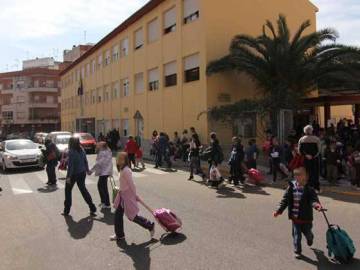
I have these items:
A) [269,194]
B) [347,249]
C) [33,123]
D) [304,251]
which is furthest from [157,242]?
[33,123]

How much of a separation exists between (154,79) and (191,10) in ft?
21.0

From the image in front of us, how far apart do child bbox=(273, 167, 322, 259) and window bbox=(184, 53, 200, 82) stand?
1730cm

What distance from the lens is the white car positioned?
63.2ft

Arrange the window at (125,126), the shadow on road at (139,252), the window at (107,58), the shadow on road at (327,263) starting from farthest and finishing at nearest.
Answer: the window at (107,58) < the window at (125,126) < the shadow on road at (139,252) < the shadow on road at (327,263)

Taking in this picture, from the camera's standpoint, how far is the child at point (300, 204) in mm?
6199

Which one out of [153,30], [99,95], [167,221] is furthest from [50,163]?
[99,95]

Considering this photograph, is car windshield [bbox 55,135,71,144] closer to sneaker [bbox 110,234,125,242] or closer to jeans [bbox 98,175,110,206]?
jeans [bbox 98,175,110,206]

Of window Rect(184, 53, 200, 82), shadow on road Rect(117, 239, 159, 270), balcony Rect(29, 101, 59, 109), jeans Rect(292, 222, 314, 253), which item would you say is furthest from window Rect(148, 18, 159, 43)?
balcony Rect(29, 101, 59, 109)

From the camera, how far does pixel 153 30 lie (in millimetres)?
28688

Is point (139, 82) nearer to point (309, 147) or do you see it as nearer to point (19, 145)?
point (19, 145)

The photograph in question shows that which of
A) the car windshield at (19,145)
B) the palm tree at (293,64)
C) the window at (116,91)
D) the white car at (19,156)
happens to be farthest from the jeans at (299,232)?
the window at (116,91)

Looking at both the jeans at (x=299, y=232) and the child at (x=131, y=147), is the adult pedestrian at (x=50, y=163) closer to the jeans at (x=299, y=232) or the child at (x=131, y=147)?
the child at (x=131, y=147)

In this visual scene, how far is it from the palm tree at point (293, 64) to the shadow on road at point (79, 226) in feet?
35.4

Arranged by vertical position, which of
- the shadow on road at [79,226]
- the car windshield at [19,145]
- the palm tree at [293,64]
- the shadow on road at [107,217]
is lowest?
the shadow on road at [79,226]
